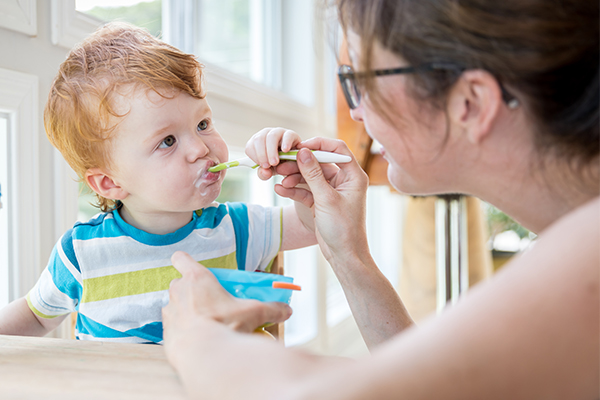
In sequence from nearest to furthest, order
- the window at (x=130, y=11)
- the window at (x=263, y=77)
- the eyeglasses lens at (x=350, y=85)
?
the eyeglasses lens at (x=350, y=85)
the window at (x=130, y=11)
the window at (x=263, y=77)

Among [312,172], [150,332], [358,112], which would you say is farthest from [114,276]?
[358,112]

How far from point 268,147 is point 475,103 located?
48 centimetres

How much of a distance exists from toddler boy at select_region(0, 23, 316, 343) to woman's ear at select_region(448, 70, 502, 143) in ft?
1.91

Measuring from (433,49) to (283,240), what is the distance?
Answer: 2.35 ft

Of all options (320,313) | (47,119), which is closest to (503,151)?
(47,119)

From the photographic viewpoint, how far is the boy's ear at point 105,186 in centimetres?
107

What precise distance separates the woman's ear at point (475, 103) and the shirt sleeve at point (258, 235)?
25.6 inches

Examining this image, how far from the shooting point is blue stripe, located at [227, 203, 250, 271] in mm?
1177

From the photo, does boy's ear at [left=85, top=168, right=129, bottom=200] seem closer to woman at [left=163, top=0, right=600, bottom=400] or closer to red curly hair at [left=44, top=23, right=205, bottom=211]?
red curly hair at [left=44, top=23, right=205, bottom=211]

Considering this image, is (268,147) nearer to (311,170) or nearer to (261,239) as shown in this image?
(311,170)

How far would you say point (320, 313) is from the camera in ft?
9.14

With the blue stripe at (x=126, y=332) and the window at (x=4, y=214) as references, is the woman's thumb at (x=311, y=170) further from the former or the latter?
the window at (x=4, y=214)

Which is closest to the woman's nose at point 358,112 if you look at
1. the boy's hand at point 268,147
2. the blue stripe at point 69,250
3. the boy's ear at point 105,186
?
the boy's hand at point 268,147

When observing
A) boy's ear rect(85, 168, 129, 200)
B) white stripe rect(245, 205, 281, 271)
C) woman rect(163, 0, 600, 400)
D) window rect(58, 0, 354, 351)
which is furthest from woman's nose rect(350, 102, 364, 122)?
window rect(58, 0, 354, 351)
